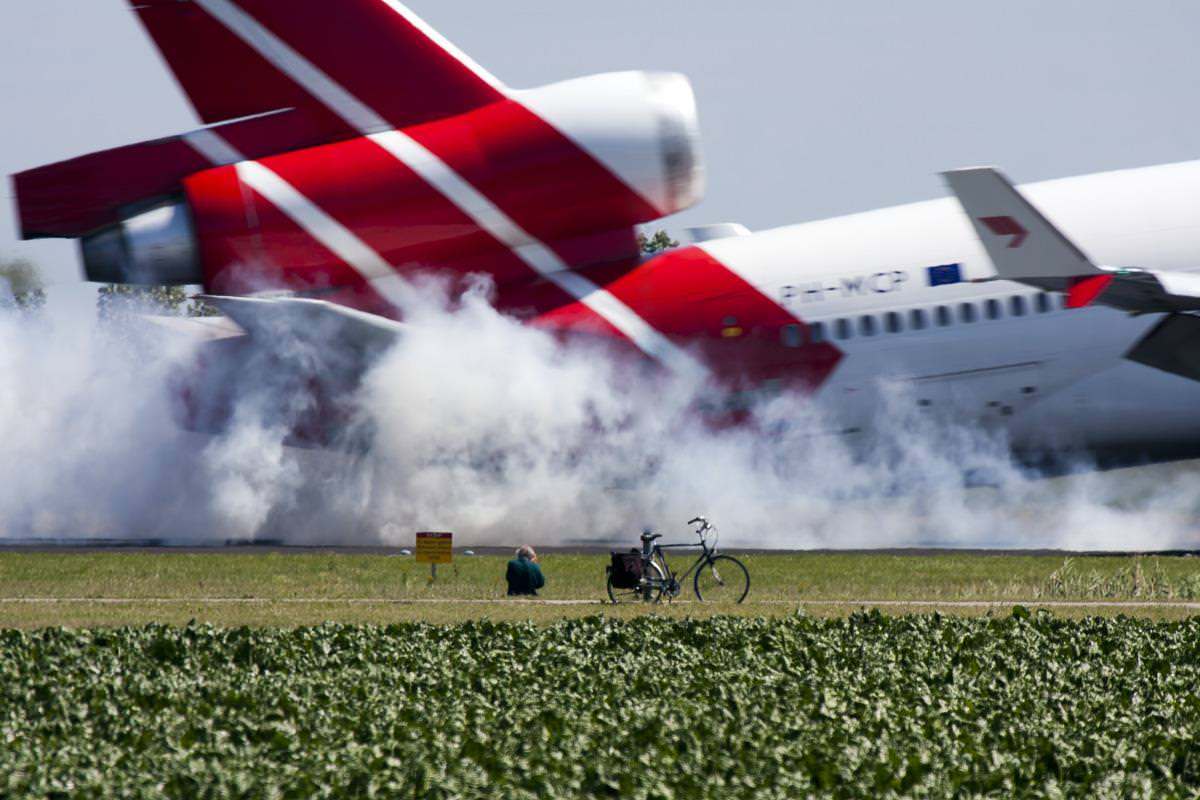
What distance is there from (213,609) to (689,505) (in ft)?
49.9

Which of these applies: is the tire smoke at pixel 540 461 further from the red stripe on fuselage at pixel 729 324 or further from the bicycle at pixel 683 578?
the bicycle at pixel 683 578

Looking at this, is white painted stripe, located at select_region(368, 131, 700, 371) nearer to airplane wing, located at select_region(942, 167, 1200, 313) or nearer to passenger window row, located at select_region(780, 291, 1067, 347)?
passenger window row, located at select_region(780, 291, 1067, 347)

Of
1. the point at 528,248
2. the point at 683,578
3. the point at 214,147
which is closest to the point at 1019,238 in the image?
the point at 683,578

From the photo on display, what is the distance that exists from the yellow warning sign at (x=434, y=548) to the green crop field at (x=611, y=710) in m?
11.4

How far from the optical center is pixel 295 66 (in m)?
38.5

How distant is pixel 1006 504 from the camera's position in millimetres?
39312

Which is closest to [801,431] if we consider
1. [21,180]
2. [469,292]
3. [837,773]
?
[469,292]

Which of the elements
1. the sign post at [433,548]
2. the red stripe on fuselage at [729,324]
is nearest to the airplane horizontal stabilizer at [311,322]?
the red stripe on fuselage at [729,324]

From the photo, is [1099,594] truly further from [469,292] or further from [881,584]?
[469,292]

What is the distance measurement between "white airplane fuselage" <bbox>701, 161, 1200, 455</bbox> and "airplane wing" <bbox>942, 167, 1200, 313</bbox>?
251 centimetres

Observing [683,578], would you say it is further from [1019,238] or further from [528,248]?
[528,248]

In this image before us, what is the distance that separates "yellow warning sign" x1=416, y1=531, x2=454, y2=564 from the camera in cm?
3366

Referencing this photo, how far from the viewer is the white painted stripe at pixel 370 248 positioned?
37062mm

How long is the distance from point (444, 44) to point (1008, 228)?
14.5 m
